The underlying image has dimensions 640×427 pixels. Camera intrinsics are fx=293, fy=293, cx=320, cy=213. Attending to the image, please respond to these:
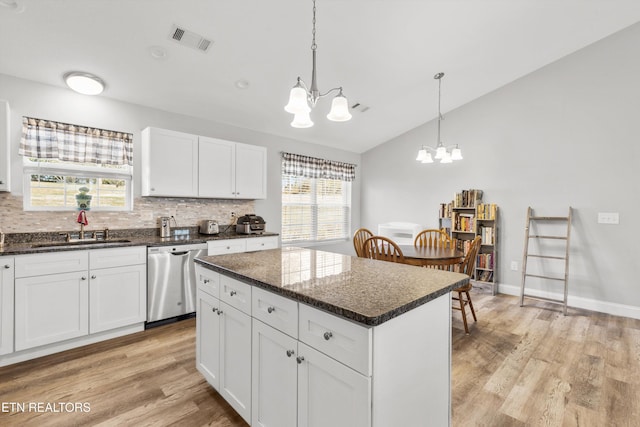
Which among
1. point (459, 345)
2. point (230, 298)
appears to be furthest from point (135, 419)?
point (459, 345)

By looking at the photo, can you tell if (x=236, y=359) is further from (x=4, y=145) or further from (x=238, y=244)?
(x=4, y=145)

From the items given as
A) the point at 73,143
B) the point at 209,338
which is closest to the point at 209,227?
the point at 73,143

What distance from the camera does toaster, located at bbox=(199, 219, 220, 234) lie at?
3658mm

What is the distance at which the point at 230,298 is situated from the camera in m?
1.67

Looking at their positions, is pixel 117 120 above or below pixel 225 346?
above

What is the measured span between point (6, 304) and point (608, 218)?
597 centimetres

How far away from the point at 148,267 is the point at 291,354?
7.43ft

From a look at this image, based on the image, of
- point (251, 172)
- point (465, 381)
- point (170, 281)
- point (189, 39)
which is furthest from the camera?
point (251, 172)

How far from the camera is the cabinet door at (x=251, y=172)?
3.85 meters

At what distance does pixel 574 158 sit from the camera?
145 inches

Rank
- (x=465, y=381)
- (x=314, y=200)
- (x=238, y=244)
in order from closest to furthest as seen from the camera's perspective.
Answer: (x=465, y=381)
(x=238, y=244)
(x=314, y=200)

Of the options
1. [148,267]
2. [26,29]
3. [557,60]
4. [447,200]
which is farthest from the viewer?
[447,200]

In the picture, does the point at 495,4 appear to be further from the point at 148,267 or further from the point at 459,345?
the point at 148,267

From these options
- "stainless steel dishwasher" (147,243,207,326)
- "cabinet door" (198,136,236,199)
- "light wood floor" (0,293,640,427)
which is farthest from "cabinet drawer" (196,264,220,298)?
"cabinet door" (198,136,236,199)
